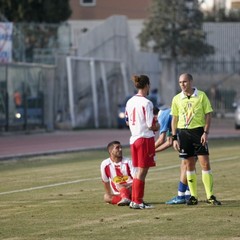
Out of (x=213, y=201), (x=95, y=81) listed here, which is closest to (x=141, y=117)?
(x=213, y=201)

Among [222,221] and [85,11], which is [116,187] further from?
[85,11]

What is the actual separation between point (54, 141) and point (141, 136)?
22234 millimetres

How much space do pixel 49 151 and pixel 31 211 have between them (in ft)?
51.7

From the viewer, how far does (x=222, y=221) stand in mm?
13039

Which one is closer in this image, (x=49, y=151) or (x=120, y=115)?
(x=49, y=151)

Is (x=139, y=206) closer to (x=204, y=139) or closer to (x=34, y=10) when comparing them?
(x=204, y=139)

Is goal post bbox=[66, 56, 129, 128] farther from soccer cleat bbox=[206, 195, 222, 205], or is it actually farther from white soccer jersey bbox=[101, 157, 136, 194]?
soccer cleat bbox=[206, 195, 222, 205]

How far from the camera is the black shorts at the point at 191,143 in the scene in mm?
14977

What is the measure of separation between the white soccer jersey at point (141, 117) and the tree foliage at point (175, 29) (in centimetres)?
5073

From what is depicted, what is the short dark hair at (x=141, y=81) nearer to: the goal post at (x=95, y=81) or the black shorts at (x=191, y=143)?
the black shorts at (x=191, y=143)

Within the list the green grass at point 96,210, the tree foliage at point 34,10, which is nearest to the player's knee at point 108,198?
the green grass at point 96,210

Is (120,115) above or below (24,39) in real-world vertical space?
below

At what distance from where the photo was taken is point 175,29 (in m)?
66.5

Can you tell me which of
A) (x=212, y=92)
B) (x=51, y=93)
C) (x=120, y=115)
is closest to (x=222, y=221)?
(x=51, y=93)
